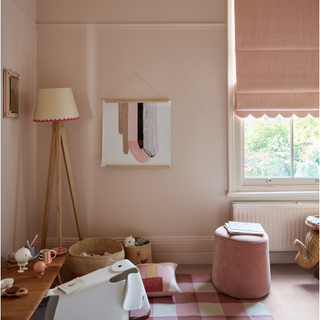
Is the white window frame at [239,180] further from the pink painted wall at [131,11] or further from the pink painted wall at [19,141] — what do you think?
the pink painted wall at [19,141]

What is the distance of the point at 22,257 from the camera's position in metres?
1.98

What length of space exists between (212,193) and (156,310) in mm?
1159

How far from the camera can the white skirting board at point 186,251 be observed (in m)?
2.87

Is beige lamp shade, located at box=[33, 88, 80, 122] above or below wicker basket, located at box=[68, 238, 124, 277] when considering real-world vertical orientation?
above

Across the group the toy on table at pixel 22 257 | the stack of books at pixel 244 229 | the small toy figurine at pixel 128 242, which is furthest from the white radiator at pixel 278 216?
the toy on table at pixel 22 257

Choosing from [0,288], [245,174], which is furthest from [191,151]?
[0,288]

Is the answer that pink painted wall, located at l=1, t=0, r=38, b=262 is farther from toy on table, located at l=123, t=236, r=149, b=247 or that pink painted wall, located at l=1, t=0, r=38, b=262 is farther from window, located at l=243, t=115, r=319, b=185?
window, located at l=243, t=115, r=319, b=185

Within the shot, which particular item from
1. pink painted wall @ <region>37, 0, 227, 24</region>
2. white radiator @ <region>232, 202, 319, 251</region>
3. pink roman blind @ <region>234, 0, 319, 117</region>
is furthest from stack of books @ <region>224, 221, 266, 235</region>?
pink painted wall @ <region>37, 0, 227, 24</region>

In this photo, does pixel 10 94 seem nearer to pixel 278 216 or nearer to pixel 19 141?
pixel 19 141

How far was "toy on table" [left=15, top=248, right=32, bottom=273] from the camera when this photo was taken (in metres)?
1.98

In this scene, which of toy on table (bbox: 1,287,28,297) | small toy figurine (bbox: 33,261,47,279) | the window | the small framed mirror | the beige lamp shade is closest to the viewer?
toy on table (bbox: 1,287,28,297)

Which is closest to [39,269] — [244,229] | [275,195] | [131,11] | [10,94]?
[10,94]

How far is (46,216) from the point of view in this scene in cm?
252

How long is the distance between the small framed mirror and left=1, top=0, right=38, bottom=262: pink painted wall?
49 mm
